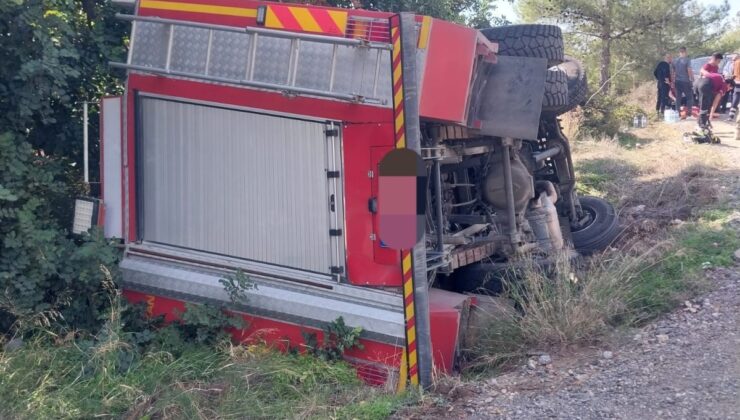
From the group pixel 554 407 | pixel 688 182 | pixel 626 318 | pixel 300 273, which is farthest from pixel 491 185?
pixel 688 182

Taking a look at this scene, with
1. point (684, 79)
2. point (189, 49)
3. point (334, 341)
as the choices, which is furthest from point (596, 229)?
point (684, 79)

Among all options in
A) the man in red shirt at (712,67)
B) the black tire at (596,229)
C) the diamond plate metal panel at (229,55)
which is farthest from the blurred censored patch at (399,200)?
the man in red shirt at (712,67)

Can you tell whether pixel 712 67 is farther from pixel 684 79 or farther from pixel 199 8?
pixel 199 8

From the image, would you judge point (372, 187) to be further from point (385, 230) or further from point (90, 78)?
point (90, 78)

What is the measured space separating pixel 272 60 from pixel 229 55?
0.33 m

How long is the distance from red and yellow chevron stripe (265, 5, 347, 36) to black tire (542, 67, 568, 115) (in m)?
2.64

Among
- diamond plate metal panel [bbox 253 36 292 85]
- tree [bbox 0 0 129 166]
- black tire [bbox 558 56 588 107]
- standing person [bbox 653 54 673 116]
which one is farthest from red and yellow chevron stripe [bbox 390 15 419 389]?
standing person [bbox 653 54 673 116]

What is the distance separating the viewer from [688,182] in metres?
9.17

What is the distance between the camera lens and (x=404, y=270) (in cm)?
436

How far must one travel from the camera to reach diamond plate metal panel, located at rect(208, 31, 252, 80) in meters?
4.72

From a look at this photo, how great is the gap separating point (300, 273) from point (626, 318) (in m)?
2.20

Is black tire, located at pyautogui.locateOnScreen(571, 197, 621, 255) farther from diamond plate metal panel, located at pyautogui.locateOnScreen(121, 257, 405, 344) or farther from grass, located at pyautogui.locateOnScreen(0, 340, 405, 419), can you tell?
grass, located at pyautogui.locateOnScreen(0, 340, 405, 419)

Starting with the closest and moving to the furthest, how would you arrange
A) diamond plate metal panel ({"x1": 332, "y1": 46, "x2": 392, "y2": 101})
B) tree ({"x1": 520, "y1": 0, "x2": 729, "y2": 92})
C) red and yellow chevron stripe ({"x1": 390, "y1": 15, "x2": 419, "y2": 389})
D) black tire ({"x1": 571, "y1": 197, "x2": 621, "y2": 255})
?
red and yellow chevron stripe ({"x1": 390, "y1": 15, "x2": 419, "y2": 389}) → diamond plate metal panel ({"x1": 332, "y1": 46, "x2": 392, "y2": 101}) → black tire ({"x1": 571, "y1": 197, "x2": 621, "y2": 255}) → tree ({"x1": 520, "y1": 0, "x2": 729, "y2": 92})

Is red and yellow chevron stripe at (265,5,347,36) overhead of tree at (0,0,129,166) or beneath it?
overhead
